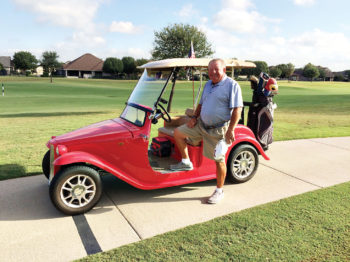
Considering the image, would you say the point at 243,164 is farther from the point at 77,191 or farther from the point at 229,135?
the point at 77,191

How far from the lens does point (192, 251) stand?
2.68 m

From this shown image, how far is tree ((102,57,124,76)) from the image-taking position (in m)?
78.4

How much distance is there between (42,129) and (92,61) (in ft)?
279

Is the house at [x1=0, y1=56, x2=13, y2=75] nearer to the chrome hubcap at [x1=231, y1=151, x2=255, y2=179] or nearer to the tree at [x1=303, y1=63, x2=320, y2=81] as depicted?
the tree at [x1=303, y1=63, x2=320, y2=81]

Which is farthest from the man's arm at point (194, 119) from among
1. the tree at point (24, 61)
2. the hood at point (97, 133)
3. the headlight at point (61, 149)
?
the tree at point (24, 61)

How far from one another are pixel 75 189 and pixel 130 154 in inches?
31.4

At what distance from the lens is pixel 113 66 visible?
7862 cm

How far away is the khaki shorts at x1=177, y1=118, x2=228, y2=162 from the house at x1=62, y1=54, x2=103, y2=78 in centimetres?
8577

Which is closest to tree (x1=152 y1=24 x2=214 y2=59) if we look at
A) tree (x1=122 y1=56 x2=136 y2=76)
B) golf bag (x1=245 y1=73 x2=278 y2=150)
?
golf bag (x1=245 y1=73 x2=278 y2=150)

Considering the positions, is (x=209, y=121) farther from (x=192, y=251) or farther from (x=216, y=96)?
(x=192, y=251)

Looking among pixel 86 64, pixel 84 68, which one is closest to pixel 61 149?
pixel 84 68

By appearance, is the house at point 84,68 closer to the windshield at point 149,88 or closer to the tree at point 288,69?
the tree at point 288,69

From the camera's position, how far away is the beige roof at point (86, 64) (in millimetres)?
85000

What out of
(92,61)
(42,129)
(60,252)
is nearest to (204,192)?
(60,252)
